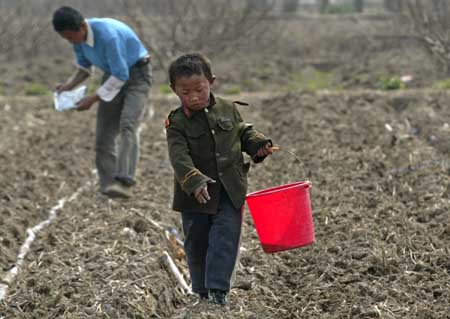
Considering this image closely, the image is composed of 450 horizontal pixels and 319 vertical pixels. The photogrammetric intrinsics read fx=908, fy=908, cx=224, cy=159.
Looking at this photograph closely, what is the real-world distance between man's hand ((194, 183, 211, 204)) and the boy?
93mm

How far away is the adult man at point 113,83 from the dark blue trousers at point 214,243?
2380 millimetres

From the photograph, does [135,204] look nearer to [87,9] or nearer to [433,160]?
[433,160]

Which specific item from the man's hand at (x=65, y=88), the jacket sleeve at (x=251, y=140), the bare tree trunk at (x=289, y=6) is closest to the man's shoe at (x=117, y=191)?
the man's hand at (x=65, y=88)

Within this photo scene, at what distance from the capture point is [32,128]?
1068 centimetres

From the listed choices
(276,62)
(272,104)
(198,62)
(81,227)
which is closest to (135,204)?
(81,227)

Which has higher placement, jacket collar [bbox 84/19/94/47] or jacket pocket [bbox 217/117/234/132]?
jacket pocket [bbox 217/117/234/132]

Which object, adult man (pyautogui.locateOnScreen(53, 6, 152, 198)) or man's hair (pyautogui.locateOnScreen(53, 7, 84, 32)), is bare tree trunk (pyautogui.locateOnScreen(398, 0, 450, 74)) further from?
→ man's hair (pyautogui.locateOnScreen(53, 7, 84, 32))

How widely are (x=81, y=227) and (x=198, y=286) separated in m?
1.91

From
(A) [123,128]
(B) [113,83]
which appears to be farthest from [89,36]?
(A) [123,128]

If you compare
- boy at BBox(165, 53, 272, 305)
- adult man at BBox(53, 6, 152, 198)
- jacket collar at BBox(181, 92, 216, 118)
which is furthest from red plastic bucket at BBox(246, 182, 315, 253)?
adult man at BBox(53, 6, 152, 198)

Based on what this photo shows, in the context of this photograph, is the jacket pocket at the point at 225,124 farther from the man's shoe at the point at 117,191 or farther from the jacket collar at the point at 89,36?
the man's shoe at the point at 117,191

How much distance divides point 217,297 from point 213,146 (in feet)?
2.35

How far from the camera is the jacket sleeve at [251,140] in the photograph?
4.24 m

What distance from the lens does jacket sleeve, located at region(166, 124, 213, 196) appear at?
4.02 meters
